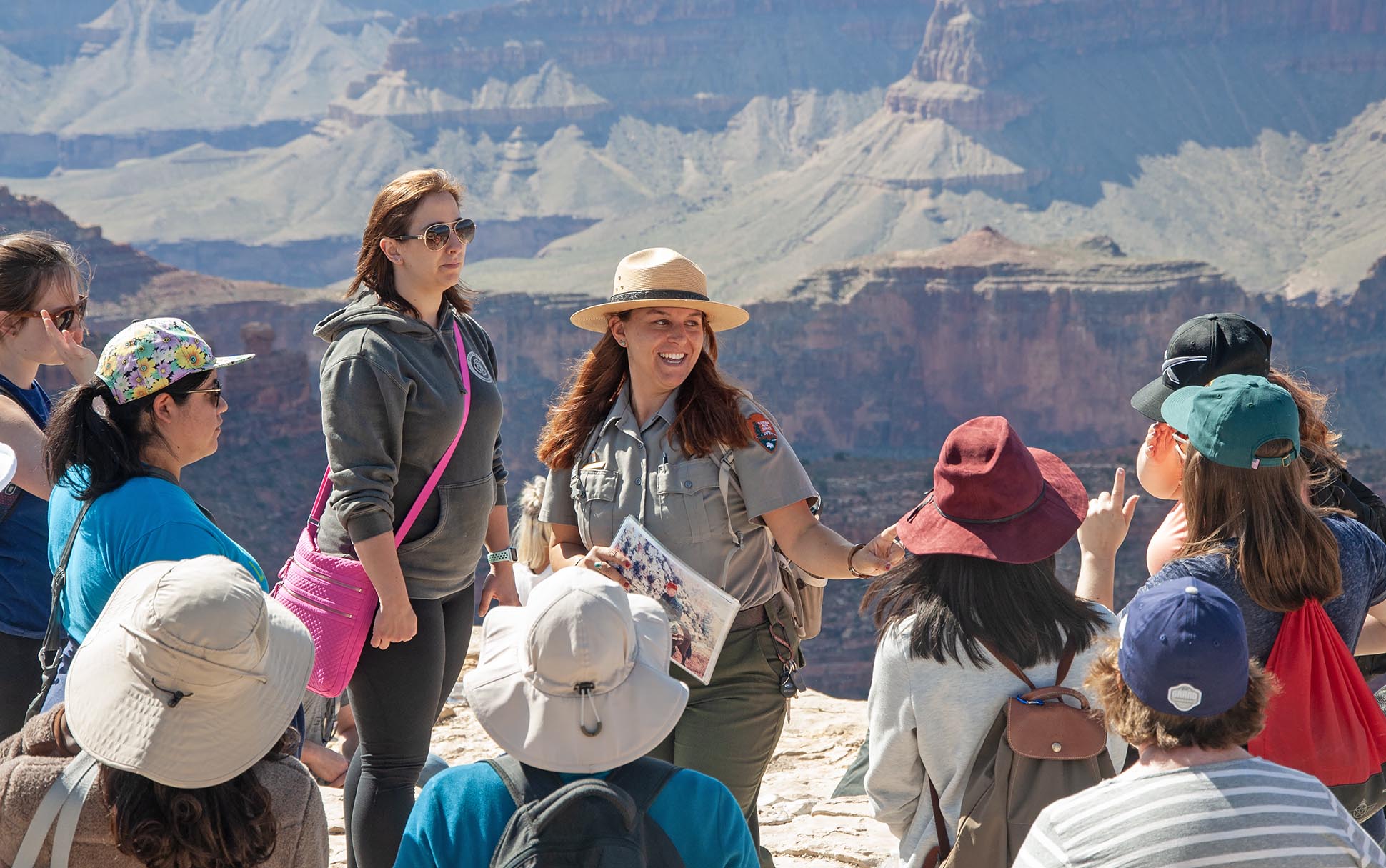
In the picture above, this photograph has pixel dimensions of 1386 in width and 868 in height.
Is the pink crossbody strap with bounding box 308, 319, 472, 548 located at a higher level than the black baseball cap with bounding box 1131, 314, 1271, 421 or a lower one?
lower

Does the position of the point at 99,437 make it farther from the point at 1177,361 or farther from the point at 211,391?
the point at 1177,361

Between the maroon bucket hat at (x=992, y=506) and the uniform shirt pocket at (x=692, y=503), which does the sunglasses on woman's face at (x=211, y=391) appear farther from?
the maroon bucket hat at (x=992, y=506)

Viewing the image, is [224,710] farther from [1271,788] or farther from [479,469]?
[1271,788]

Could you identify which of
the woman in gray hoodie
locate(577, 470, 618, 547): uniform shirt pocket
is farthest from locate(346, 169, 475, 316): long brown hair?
locate(577, 470, 618, 547): uniform shirt pocket

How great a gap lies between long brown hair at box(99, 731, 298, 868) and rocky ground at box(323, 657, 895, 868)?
2.12 meters

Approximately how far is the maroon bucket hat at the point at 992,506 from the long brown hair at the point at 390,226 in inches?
63.0

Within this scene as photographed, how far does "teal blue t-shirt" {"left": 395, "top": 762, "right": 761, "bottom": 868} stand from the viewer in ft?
8.27

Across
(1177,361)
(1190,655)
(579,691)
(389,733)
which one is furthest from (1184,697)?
(389,733)

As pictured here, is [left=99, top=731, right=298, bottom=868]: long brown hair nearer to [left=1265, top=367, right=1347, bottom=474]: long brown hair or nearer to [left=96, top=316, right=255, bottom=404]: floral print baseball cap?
[left=96, top=316, right=255, bottom=404]: floral print baseball cap

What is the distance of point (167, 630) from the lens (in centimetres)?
254

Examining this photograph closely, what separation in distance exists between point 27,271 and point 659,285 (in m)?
1.91

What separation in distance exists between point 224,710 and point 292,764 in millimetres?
223

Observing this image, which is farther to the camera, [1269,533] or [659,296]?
[659,296]

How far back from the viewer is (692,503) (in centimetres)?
390
